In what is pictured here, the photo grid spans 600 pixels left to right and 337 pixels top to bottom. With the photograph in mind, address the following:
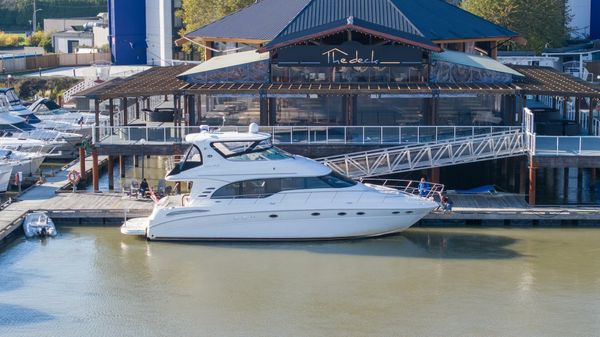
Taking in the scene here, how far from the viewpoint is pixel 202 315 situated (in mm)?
32562

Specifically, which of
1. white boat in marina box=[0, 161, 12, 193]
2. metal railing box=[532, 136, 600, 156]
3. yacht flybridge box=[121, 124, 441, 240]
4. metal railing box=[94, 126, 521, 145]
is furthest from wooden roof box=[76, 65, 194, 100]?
metal railing box=[532, 136, 600, 156]

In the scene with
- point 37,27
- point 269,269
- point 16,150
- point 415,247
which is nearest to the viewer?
point 269,269

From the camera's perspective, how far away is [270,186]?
130 feet

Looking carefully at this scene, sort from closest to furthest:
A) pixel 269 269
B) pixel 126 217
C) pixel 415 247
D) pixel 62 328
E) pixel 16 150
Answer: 1. pixel 62 328
2. pixel 269 269
3. pixel 415 247
4. pixel 126 217
5. pixel 16 150

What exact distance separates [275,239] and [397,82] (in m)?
11.4

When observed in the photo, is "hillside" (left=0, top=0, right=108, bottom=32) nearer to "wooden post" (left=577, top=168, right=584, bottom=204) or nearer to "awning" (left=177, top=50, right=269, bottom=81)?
"awning" (left=177, top=50, right=269, bottom=81)

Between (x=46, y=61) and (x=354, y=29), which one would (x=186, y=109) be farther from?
(x=46, y=61)

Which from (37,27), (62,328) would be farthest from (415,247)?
(37,27)

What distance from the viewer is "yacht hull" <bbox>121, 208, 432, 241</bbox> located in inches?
1549

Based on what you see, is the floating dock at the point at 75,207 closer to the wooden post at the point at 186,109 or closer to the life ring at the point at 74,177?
the life ring at the point at 74,177

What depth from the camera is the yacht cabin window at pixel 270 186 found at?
39.6 m

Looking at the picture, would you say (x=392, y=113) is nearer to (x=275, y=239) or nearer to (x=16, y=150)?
(x=275, y=239)

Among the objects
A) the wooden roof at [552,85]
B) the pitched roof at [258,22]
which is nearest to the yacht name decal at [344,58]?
the pitched roof at [258,22]

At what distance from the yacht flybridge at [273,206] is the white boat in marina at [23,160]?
11.5 metres
